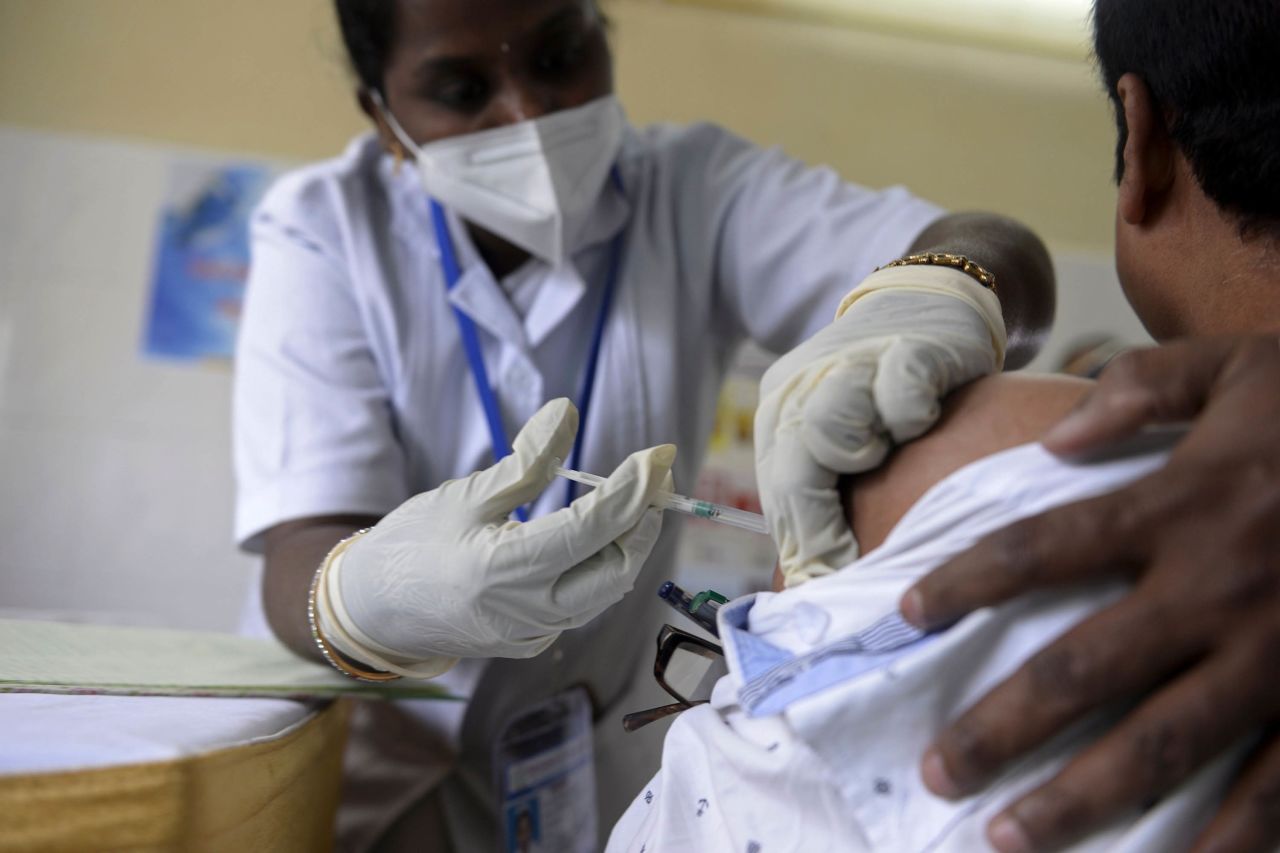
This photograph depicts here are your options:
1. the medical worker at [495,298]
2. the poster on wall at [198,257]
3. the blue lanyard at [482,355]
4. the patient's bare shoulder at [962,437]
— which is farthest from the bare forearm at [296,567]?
the poster on wall at [198,257]

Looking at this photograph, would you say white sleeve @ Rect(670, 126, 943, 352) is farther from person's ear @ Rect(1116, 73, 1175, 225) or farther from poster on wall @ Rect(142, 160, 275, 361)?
poster on wall @ Rect(142, 160, 275, 361)

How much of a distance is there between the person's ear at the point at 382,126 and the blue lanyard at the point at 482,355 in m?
0.08

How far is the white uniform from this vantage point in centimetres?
119

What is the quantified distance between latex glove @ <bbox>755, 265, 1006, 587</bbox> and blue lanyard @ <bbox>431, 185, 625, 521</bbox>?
0.52 meters

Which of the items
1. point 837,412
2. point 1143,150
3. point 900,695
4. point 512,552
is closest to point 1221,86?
point 1143,150

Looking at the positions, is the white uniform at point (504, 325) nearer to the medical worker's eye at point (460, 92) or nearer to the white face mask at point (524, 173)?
the white face mask at point (524, 173)

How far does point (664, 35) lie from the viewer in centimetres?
235

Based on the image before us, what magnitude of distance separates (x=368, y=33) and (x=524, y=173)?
0.86ft

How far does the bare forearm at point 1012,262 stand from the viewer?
945 mm

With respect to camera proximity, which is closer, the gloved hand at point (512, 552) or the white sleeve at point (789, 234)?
the gloved hand at point (512, 552)

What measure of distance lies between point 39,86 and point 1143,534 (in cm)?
255

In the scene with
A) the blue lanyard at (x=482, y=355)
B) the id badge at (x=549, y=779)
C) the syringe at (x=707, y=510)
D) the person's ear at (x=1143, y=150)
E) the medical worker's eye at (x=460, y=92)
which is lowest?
the id badge at (x=549, y=779)

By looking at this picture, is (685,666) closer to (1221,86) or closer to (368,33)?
(1221,86)

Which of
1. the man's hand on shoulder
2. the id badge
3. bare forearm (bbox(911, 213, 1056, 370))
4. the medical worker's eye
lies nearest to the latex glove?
the man's hand on shoulder
